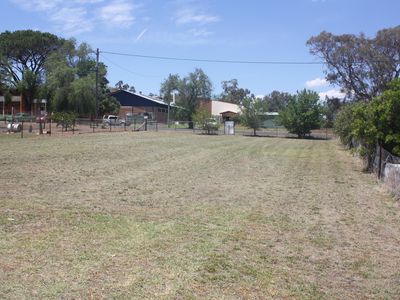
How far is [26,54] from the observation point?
3597 inches

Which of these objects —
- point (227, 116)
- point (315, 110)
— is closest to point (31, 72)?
point (227, 116)

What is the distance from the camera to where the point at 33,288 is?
4.99 metres

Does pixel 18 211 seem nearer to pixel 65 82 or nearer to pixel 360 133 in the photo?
pixel 360 133

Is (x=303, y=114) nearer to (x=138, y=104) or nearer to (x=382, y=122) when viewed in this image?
(x=382, y=122)

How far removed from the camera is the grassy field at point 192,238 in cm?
528

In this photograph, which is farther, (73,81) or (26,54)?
(26,54)

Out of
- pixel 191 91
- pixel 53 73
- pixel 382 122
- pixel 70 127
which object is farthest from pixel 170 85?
pixel 382 122

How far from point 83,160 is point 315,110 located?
142 ft

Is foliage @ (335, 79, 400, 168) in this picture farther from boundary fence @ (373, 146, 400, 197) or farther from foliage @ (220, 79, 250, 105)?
foliage @ (220, 79, 250, 105)

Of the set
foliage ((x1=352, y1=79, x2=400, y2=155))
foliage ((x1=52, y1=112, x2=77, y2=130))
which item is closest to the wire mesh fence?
foliage ((x1=52, y1=112, x2=77, y2=130))

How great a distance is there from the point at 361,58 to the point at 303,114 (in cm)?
1010

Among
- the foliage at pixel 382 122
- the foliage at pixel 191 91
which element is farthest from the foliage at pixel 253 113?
the foliage at pixel 382 122

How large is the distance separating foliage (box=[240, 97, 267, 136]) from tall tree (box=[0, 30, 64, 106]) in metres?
45.3

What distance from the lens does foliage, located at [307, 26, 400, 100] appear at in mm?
55519
